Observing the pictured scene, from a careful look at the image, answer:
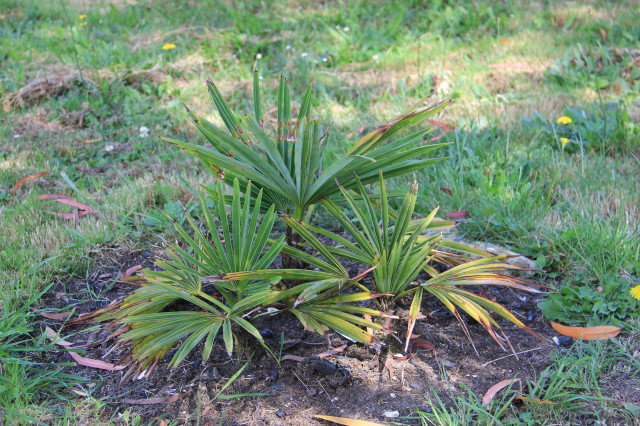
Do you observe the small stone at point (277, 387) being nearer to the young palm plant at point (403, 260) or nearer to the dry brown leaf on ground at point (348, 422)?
the dry brown leaf on ground at point (348, 422)

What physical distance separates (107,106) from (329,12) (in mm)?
2873

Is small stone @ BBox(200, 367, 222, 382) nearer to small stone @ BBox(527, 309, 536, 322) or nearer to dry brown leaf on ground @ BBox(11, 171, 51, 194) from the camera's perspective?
small stone @ BBox(527, 309, 536, 322)

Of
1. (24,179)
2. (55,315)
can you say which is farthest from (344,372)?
(24,179)

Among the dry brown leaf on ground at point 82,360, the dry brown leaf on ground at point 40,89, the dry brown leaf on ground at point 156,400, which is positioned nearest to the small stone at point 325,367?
the dry brown leaf on ground at point 156,400

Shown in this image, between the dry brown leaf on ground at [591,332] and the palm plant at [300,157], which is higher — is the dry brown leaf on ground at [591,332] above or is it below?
below

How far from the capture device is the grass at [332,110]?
9.29 ft

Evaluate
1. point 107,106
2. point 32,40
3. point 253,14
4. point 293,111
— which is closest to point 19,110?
point 107,106

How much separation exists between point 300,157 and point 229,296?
59 centimetres

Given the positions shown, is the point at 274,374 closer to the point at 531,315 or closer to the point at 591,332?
the point at 531,315

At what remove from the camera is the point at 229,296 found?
2186 mm

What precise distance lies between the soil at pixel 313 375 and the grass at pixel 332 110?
0.18 meters

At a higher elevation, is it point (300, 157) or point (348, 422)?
point (300, 157)

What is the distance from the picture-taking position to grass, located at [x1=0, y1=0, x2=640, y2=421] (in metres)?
2.83

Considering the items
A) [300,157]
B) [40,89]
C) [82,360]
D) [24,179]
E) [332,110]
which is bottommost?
[82,360]
